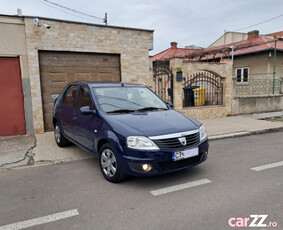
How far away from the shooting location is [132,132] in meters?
3.47

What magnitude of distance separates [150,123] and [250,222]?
191cm

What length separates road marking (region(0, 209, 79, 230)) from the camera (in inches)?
106

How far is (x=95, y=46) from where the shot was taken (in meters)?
8.30

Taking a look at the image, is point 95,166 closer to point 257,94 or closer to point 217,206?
point 217,206

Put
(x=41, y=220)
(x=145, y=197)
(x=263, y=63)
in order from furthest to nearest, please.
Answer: (x=263, y=63) < (x=145, y=197) < (x=41, y=220)

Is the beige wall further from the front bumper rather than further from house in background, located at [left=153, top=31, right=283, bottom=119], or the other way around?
the front bumper

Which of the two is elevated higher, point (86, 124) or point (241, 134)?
point (86, 124)

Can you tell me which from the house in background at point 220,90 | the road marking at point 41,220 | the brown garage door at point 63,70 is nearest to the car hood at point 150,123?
the road marking at point 41,220

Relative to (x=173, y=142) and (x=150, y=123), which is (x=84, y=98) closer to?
(x=150, y=123)

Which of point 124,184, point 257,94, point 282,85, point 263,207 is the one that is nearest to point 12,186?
point 124,184

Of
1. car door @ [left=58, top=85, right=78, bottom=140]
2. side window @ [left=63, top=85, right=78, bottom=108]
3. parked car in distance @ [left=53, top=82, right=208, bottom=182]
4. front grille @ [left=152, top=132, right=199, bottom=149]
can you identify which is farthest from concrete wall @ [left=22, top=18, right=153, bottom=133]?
front grille @ [left=152, top=132, right=199, bottom=149]

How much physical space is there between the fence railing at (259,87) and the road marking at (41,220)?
10918 millimetres

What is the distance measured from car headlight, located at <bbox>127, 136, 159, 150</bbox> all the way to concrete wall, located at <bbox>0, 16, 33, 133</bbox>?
17.8 ft

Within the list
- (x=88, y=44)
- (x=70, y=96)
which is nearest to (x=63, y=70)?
(x=88, y=44)
